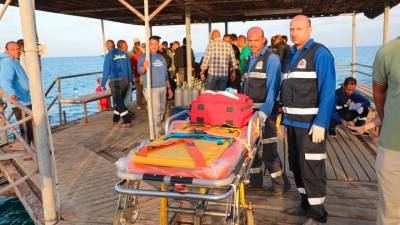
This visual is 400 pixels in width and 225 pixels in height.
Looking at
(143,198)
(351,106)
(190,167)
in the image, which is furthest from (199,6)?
(190,167)

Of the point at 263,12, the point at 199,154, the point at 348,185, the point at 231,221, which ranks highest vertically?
the point at 263,12

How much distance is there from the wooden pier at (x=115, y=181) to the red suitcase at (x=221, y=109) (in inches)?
52.2

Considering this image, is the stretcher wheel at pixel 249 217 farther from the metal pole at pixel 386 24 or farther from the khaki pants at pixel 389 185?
the metal pole at pixel 386 24

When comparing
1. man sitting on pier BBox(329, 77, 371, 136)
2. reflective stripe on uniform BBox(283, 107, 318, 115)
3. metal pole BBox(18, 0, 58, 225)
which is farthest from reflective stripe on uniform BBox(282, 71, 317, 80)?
man sitting on pier BBox(329, 77, 371, 136)

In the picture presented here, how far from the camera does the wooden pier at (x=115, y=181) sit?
12.9 feet

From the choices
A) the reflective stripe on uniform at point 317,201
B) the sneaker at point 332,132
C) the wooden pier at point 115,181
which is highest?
the reflective stripe on uniform at point 317,201

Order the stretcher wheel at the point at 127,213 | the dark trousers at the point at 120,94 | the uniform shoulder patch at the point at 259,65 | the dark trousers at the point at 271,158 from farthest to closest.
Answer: the dark trousers at the point at 120,94, the dark trousers at the point at 271,158, the uniform shoulder patch at the point at 259,65, the stretcher wheel at the point at 127,213

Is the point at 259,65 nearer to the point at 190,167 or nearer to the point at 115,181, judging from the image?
the point at 190,167

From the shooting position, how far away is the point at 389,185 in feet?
7.86

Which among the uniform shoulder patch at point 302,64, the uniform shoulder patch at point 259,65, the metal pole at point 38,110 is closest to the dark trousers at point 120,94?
the metal pole at point 38,110

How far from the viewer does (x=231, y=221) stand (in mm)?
2449

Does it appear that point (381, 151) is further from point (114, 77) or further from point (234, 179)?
point (114, 77)

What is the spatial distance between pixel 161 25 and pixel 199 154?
1596 centimetres

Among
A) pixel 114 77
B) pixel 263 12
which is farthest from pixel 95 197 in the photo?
pixel 263 12
